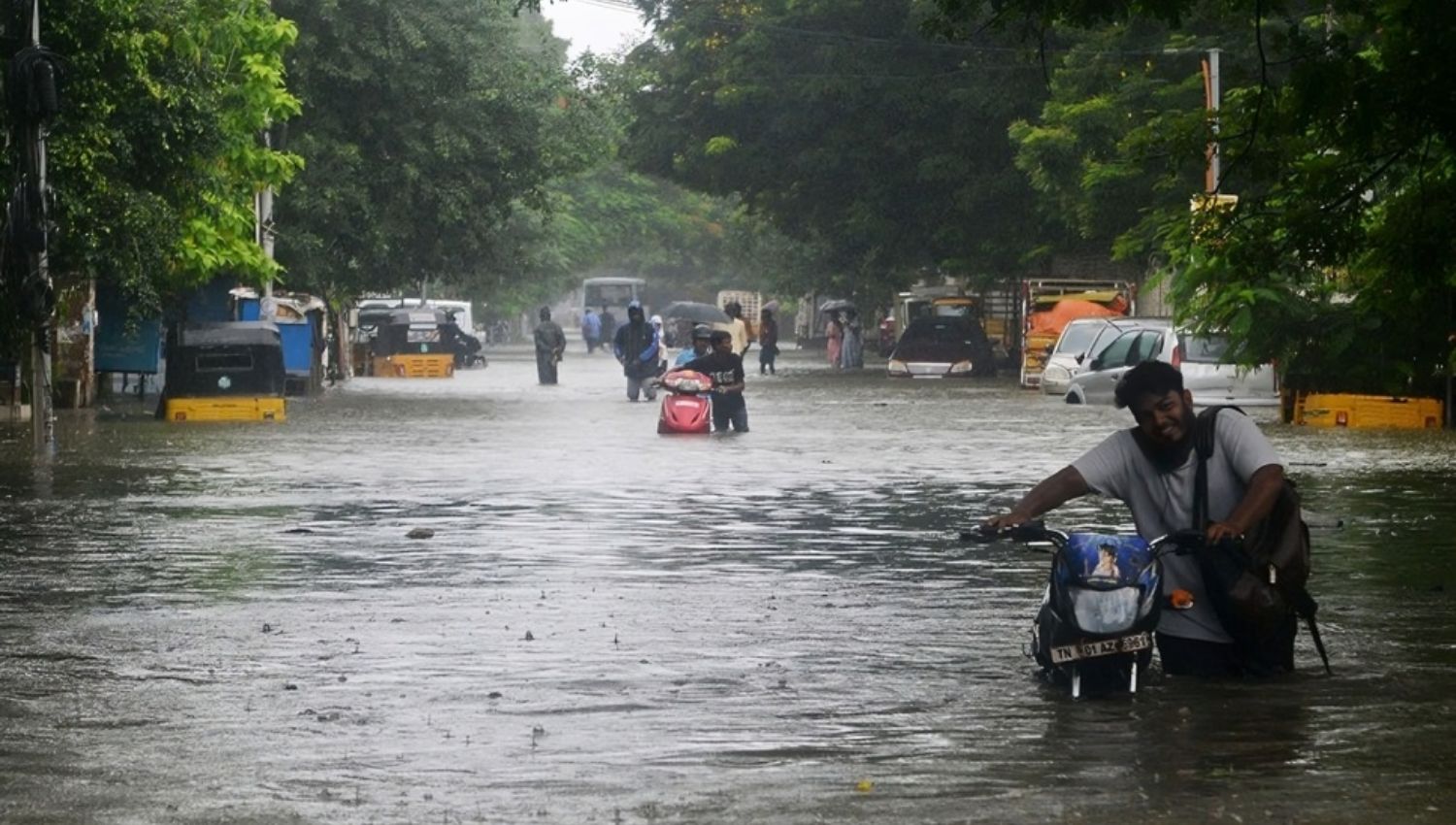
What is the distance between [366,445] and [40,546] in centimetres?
1292

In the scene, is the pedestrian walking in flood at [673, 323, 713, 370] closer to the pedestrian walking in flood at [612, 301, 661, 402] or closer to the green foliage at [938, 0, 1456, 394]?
the green foliage at [938, 0, 1456, 394]

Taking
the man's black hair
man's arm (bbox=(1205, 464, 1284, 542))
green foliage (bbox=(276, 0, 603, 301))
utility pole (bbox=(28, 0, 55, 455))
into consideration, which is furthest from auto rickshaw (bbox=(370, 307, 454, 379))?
man's arm (bbox=(1205, 464, 1284, 542))

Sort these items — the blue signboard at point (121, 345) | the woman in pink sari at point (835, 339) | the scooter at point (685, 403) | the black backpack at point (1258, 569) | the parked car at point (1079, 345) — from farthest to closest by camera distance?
the woman in pink sari at point (835, 339)
the parked car at point (1079, 345)
the blue signboard at point (121, 345)
the scooter at point (685, 403)
the black backpack at point (1258, 569)

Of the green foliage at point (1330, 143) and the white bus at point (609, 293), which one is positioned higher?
the green foliage at point (1330, 143)

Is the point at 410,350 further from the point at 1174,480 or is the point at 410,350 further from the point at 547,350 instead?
the point at 1174,480

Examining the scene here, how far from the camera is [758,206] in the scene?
7269 cm

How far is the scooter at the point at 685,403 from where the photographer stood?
3180 centimetres

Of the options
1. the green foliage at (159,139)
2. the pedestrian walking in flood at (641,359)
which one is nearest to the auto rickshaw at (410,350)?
the pedestrian walking in flood at (641,359)

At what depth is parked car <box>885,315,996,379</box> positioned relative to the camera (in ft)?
206

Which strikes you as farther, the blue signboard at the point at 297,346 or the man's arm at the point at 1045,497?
the blue signboard at the point at 297,346

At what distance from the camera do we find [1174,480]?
10086 millimetres

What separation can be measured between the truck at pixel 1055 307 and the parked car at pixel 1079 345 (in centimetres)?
502


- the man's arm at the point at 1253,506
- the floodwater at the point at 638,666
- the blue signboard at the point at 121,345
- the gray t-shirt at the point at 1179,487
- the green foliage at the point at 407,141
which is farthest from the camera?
the green foliage at the point at 407,141

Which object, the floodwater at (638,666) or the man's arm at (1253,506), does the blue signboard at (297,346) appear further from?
the man's arm at (1253,506)
